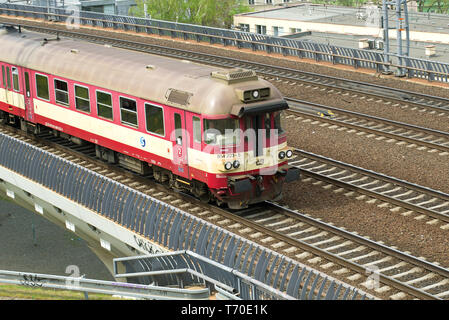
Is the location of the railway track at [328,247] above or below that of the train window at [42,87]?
below

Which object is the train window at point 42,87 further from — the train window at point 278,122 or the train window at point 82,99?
the train window at point 278,122

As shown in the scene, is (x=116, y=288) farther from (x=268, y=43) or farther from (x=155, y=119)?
(x=268, y=43)

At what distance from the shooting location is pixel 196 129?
58.5 ft

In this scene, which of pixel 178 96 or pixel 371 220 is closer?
pixel 371 220

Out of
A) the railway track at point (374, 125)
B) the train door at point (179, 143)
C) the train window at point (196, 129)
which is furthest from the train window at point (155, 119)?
the railway track at point (374, 125)

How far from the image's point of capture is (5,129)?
27.9 meters

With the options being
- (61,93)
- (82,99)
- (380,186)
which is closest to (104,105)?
(82,99)

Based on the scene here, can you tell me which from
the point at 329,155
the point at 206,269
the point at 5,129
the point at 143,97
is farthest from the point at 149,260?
the point at 5,129

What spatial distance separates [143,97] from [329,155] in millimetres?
6637

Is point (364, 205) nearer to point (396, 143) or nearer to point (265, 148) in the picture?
point (265, 148)

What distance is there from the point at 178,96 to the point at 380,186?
19.7 feet

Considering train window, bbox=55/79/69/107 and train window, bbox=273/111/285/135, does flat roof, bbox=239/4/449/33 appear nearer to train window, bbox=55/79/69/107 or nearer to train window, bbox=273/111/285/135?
train window, bbox=55/79/69/107

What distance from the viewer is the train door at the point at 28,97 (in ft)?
81.1

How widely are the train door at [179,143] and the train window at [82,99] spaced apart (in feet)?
14.5
